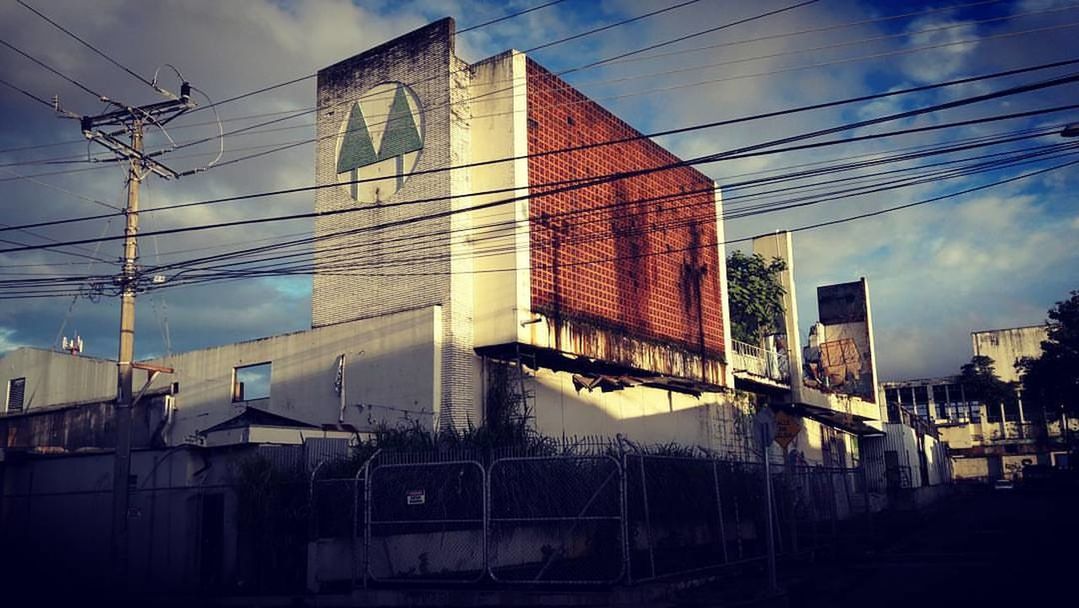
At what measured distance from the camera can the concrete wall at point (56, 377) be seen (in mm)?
36438

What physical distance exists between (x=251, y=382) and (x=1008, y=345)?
75.0 meters

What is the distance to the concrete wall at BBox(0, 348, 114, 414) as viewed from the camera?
36.4 m

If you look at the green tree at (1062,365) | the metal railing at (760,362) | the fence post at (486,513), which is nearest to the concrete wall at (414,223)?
the fence post at (486,513)

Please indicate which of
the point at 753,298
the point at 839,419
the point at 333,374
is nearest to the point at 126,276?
the point at 333,374

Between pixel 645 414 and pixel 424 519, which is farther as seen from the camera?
pixel 645 414

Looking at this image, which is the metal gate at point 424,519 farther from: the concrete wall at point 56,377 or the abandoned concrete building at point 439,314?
the concrete wall at point 56,377

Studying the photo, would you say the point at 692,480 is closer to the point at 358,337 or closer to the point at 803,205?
the point at 803,205

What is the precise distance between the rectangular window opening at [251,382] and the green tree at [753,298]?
21915 millimetres

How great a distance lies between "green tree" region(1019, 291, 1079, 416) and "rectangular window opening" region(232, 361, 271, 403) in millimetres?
57432

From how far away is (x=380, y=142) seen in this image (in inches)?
1090

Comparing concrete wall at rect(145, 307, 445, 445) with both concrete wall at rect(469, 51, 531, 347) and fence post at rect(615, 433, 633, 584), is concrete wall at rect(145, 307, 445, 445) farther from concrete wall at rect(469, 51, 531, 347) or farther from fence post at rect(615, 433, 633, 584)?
fence post at rect(615, 433, 633, 584)

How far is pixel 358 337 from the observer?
86.2 ft

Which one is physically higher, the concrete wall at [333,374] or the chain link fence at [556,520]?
the concrete wall at [333,374]

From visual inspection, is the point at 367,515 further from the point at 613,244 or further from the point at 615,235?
the point at 615,235
